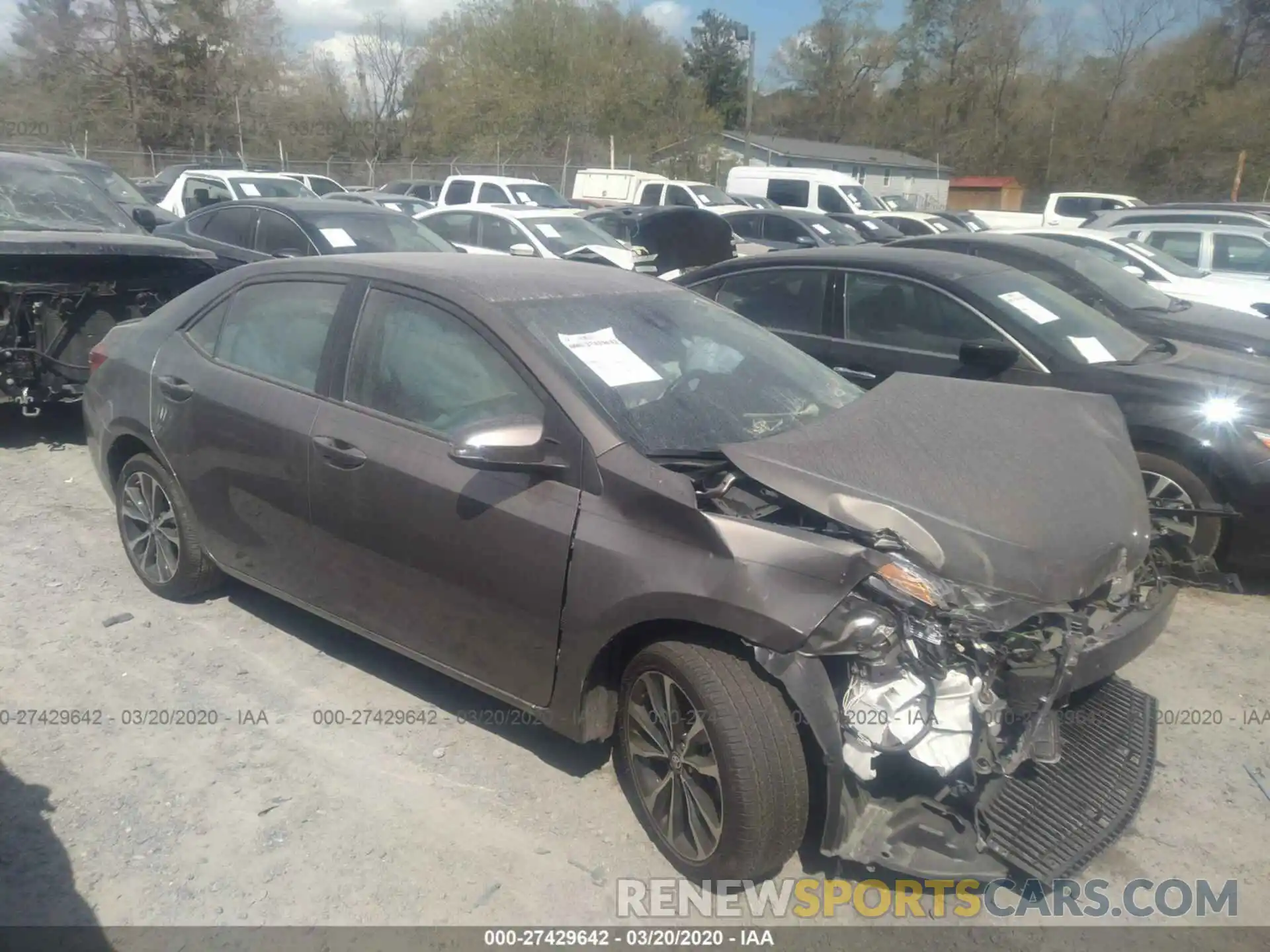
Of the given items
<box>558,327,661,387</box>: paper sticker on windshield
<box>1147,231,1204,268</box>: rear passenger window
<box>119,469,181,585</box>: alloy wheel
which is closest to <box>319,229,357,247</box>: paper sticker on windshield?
<box>119,469,181,585</box>: alloy wheel

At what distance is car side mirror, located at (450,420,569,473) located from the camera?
301cm

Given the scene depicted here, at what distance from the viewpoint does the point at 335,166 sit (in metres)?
36.0

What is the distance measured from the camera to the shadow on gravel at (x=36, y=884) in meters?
2.72

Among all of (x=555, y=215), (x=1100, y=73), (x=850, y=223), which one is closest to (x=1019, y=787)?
(x=555, y=215)

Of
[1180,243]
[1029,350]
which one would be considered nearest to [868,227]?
[1180,243]

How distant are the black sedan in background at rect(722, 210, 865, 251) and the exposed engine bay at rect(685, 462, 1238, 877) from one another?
590 inches

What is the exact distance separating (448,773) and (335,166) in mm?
36140

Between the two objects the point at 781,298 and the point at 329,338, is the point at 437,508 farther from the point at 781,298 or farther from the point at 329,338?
the point at 781,298

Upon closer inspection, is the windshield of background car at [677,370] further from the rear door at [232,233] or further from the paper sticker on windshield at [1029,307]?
the rear door at [232,233]

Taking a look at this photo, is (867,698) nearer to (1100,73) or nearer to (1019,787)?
(1019,787)

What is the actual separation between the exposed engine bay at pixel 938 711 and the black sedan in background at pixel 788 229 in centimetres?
1500

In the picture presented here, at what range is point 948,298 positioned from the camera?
571 cm

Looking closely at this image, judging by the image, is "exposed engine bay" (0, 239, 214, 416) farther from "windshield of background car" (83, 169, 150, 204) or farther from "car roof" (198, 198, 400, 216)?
"windshield of background car" (83, 169, 150, 204)

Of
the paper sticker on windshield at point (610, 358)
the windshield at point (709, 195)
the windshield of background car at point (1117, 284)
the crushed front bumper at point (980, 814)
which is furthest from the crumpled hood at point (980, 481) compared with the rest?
the windshield at point (709, 195)
